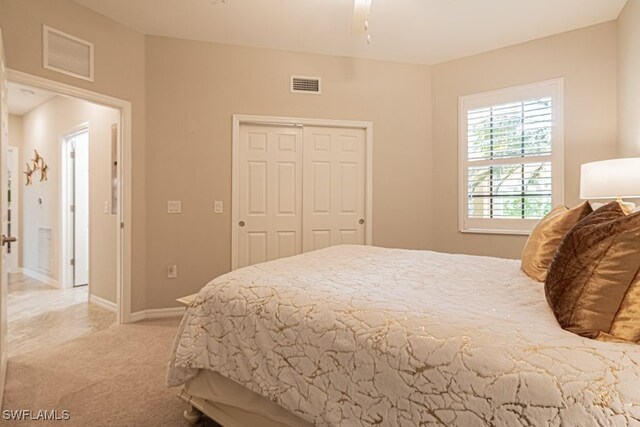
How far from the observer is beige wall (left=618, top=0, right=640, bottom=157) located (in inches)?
108

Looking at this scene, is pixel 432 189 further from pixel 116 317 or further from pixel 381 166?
pixel 116 317

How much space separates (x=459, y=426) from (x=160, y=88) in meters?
3.69

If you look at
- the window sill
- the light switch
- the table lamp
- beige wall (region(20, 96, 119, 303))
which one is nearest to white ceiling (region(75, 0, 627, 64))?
beige wall (region(20, 96, 119, 303))

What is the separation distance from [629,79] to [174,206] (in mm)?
4245

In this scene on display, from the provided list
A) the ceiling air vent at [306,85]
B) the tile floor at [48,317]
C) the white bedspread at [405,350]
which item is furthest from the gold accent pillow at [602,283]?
the tile floor at [48,317]

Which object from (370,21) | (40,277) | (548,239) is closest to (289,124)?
(370,21)

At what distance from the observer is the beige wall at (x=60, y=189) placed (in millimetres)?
3799

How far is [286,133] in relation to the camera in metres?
3.84

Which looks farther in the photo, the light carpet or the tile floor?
the tile floor

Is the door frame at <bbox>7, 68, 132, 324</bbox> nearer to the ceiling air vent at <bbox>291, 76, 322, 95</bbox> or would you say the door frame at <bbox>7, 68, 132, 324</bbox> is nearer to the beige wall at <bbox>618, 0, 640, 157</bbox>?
the ceiling air vent at <bbox>291, 76, 322, 95</bbox>

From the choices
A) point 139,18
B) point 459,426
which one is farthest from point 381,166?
point 459,426

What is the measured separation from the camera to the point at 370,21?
3225 mm

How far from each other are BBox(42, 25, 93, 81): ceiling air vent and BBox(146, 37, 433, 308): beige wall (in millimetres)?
566

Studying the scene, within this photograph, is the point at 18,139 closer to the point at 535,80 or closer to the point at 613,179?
the point at 535,80
